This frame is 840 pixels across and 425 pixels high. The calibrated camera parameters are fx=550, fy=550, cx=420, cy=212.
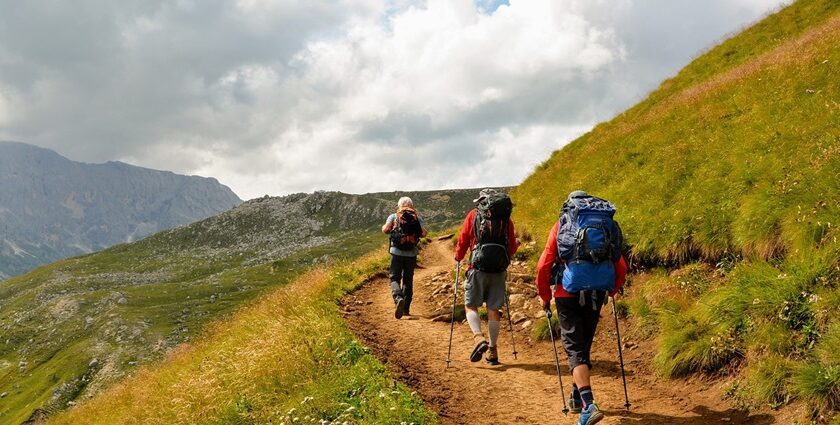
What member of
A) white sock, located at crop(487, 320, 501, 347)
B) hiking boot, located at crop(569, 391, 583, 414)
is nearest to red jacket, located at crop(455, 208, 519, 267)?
white sock, located at crop(487, 320, 501, 347)

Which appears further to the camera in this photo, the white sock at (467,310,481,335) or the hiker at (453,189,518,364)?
the white sock at (467,310,481,335)

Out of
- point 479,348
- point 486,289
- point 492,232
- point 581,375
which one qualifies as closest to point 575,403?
point 581,375

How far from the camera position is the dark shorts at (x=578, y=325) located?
7945mm

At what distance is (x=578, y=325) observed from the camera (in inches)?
317

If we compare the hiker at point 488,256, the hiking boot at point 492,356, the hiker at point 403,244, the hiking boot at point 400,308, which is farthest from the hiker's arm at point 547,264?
the hiking boot at point 400,308

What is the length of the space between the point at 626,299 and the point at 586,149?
1288 cm

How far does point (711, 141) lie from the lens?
15.0 meters

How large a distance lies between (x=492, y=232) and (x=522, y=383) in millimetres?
2966

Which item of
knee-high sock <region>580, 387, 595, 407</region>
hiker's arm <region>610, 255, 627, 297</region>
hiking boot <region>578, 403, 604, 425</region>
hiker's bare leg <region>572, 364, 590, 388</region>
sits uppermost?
hiker's arm <region>610, 255, 627, 297</region>

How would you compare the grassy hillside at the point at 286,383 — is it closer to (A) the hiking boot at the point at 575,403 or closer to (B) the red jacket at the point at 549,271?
(A) the hiking boot at the point at 575,403

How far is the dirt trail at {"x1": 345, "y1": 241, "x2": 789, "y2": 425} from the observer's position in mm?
8461

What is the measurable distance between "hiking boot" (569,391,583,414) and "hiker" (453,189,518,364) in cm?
287

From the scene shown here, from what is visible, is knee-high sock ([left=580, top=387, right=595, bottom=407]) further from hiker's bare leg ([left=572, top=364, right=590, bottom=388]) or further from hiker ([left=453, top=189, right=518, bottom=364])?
hiker ([left=453, top=189, right=518, bottom=364])

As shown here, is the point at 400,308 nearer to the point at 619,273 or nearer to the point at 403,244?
the point at 403,244
